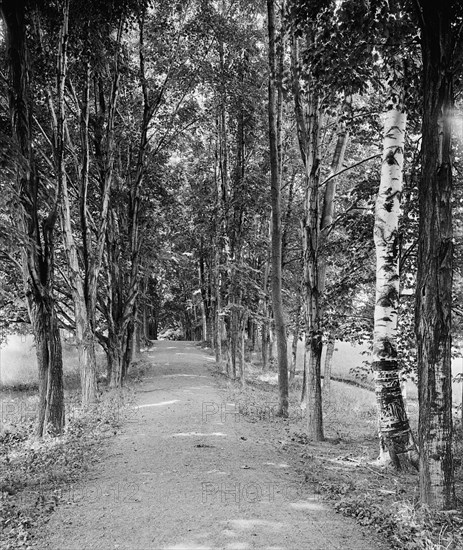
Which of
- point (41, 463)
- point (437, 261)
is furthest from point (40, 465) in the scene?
point (437, 261)

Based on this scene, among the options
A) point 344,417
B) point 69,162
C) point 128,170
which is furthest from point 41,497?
point 128,170

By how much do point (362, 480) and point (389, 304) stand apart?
2653 mm

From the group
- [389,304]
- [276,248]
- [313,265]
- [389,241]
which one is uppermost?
[276,248]

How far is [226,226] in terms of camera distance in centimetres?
1894

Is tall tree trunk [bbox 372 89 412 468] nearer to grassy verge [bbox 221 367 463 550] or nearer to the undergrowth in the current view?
grassy verge [bbox 221 367 463 550]

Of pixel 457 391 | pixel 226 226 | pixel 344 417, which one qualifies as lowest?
pixel 457 391

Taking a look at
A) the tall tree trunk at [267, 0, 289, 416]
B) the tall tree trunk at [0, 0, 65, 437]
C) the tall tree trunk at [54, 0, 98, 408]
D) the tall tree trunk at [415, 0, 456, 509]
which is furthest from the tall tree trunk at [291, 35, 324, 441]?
the tall tree trunk at [54, 0, 98, 408]

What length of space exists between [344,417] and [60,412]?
804cm

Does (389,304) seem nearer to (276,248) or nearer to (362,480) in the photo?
(362,480)

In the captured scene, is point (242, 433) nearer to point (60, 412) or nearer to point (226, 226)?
point (60, 412)

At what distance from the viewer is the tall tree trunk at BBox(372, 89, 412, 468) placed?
7152 millimetres

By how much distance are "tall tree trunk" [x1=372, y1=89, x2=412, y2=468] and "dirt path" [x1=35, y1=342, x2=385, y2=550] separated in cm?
176

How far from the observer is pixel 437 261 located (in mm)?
4832

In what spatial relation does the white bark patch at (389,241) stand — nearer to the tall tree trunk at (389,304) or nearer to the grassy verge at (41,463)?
the tall tree trunk at (389,304)
